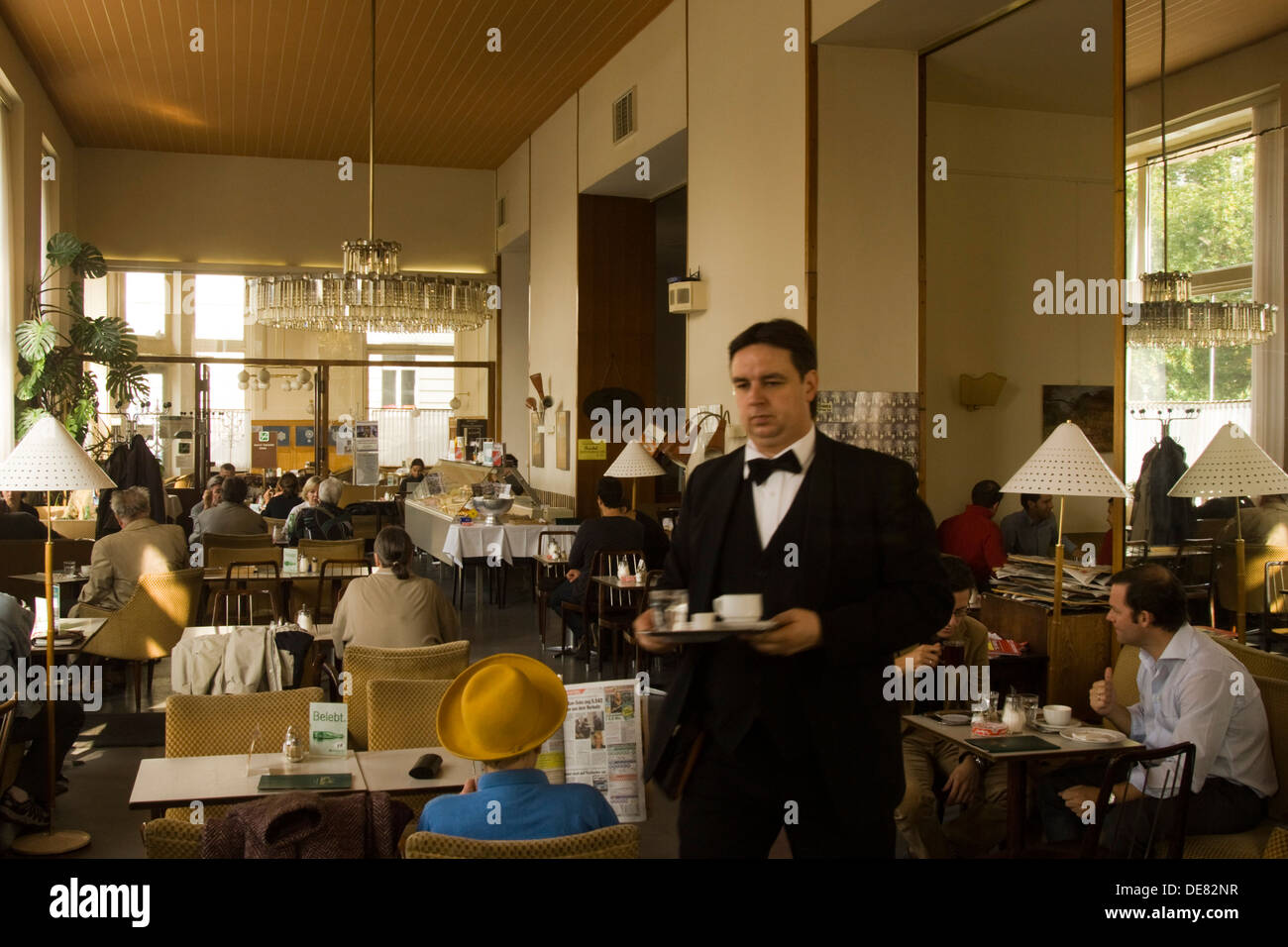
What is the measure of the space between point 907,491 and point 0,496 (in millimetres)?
9899

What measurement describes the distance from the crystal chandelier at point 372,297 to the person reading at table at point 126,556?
3335mm

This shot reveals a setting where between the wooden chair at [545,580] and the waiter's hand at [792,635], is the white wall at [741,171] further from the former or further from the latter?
the waiter's hand at [792,635]

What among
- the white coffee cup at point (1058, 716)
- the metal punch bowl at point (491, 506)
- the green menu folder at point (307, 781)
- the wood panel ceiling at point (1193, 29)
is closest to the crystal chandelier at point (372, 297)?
the metal punch bowl at point (491, 506)

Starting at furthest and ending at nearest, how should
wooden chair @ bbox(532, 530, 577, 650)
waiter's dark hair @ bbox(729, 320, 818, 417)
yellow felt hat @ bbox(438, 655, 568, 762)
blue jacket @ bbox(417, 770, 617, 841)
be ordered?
wooden chair @ bbox(532, 530, 577, 650) < yellow felt hat @ bbox(438, 655, 568, 762) < blue jacket @ bbox(417, 770, 617, 841) < waiter's dark hair @ bbox(729, 320, 818, 417)

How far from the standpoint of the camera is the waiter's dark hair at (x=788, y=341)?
8.08ft

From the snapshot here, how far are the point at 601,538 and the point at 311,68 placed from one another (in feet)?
22.1

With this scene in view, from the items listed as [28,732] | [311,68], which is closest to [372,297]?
[311,68]

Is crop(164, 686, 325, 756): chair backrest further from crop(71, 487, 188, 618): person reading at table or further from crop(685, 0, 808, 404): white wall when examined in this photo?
crop(685, 0, 808, 404): white wall

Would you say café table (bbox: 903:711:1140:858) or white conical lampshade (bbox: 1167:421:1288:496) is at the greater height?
white conical lampshade (bbox: 1167:421:1288:496)

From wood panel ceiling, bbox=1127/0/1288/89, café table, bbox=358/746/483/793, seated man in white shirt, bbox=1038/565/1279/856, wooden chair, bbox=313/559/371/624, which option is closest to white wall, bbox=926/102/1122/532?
wood panel ceiling, bbox=1127/0/1288/89

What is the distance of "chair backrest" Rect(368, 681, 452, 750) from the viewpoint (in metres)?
4.30

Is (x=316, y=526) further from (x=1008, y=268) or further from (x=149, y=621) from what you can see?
(x=1008, y=268)

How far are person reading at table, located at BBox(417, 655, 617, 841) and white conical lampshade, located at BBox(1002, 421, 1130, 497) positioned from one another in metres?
2.89

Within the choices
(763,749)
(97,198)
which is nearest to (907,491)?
(763,749)
